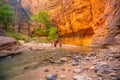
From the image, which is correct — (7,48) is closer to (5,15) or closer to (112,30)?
(112,30)

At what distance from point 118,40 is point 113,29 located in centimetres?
140

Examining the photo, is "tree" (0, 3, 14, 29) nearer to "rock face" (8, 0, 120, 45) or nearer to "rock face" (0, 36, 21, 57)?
"rock face" (8, 0, 120, 45)

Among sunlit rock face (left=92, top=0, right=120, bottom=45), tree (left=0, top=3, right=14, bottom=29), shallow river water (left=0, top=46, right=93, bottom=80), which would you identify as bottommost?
shallow river water (left=0, top=46, right=93, bottom=80)

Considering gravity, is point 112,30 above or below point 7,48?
above

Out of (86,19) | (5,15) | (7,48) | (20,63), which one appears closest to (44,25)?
(5,15)

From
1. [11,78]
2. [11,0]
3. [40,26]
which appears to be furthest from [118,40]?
[11,0]

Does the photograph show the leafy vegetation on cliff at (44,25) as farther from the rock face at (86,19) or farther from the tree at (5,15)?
the tree at (5,15)

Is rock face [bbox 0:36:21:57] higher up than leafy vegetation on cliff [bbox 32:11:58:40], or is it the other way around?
leafy vegetation on cliff [bbox 32:11:58:40]

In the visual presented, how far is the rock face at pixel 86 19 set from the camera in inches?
572

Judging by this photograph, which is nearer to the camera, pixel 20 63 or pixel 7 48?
pixel 20 63

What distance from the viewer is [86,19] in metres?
25.4

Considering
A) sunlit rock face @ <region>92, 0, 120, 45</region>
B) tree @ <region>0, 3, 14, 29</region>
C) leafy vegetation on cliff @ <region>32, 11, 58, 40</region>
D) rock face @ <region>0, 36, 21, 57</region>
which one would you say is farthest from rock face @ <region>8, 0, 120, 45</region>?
tree @ <region>0, 3, 14, 29</region>

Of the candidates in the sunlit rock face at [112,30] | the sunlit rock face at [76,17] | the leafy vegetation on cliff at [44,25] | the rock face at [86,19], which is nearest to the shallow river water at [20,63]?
the sunlit rock face at [112,30]

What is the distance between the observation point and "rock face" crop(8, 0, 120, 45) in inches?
572
